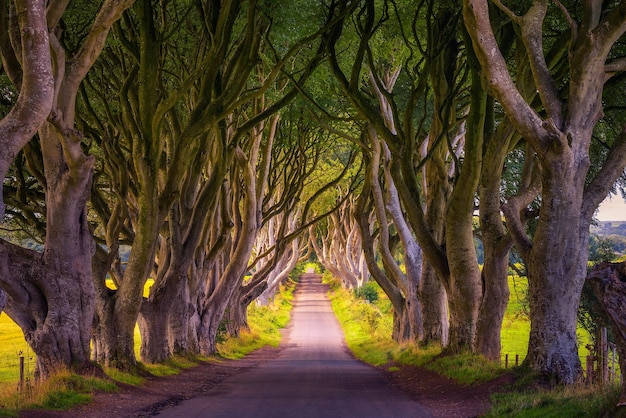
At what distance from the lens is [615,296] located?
25.5 feet

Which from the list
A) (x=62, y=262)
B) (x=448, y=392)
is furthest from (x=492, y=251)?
(x=62, y=262)

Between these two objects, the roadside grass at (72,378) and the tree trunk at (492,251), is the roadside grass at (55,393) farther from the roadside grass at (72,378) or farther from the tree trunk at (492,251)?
the tree trunk at (492,251)

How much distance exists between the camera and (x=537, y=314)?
12906 millimetres

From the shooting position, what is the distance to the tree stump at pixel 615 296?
7.72m

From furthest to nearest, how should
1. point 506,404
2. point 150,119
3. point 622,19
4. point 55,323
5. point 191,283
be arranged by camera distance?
1. point 191,283
2. point 150,119
3. point 55,323
4. point 622,19
5. point 506,404

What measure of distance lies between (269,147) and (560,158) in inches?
532

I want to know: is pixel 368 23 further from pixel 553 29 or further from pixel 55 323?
pixel 55 323

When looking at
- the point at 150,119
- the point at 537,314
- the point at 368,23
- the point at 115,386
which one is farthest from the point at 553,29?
the point at 115,386

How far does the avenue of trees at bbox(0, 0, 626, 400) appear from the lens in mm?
12570

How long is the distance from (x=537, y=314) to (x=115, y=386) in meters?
7.57

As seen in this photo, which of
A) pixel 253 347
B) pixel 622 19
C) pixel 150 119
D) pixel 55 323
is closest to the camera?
pixel 622 19

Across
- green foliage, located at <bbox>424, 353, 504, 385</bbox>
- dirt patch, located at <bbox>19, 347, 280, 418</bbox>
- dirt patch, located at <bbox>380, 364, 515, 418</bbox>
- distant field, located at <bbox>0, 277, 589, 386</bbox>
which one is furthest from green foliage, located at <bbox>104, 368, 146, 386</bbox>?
distant field, located at <bbox>0, 277, 589, 386</bbox>

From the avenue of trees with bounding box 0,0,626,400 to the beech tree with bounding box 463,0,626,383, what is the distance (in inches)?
1.2

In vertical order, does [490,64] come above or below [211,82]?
below
